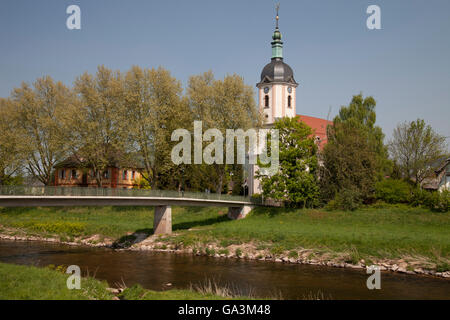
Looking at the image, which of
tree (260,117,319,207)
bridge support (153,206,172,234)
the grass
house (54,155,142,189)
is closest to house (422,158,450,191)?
tree (260,117,319,207)

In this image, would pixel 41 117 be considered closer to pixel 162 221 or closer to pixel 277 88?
pixel 162 221

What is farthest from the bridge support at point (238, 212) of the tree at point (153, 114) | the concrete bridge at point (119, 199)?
the tree at point (153, 114)

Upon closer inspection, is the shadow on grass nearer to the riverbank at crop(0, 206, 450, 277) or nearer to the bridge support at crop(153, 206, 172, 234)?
the riverbank at crop(0, 206, 450, 277)

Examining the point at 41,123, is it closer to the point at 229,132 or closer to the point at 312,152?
the point at 229,132

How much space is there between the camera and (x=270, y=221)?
43031 mm

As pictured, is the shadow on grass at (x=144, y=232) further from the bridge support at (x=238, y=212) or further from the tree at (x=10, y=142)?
the tree at (x=10, y=142)

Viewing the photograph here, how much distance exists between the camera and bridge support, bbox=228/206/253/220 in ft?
153

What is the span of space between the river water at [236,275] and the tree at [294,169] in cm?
1519

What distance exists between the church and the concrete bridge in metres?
12.7

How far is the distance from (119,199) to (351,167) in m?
25.4

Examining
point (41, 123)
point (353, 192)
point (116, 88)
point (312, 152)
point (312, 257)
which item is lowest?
point (312, 257)

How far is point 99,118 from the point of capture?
153 feet
